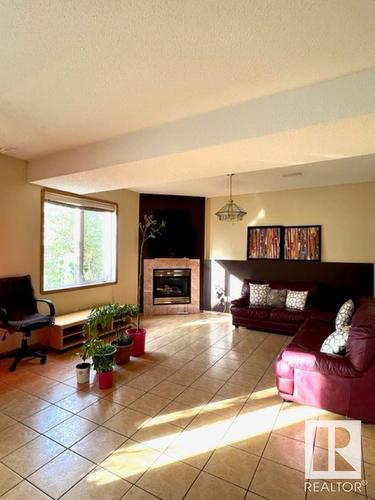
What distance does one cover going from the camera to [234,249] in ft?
19.6

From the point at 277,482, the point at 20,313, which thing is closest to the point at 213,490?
the point at 277,482

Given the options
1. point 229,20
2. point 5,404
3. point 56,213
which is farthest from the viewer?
point 56,213

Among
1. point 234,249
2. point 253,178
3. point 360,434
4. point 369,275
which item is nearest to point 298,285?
point 369,275

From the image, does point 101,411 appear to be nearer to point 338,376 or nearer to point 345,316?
point 338,376

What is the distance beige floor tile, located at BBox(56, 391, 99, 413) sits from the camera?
2.43m

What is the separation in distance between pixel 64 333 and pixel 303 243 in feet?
14.9

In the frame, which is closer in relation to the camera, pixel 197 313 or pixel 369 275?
pixel 369 275

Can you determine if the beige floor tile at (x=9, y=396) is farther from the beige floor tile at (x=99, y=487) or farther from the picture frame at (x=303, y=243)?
the picture frame at (x=303, y=243)

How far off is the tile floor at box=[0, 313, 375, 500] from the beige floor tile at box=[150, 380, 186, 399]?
0.4 inches

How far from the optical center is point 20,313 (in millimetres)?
3541

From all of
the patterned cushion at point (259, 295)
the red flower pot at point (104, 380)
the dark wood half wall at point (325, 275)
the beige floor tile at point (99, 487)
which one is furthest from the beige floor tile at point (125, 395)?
the dark wood half wall at point (325, 275)

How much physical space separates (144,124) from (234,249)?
3882 millimetres

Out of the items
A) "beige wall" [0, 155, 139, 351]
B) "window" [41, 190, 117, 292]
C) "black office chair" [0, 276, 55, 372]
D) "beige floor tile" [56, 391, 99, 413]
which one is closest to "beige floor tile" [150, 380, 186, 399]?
"beige floor tile" [56, 391, 99, 413]

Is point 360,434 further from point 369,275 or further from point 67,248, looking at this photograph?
point 67,248
